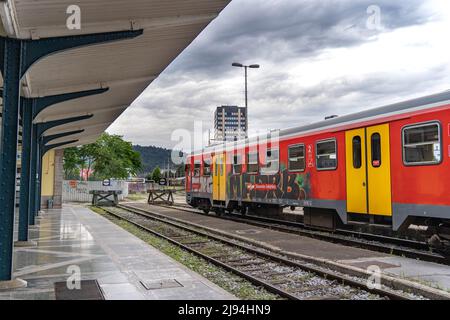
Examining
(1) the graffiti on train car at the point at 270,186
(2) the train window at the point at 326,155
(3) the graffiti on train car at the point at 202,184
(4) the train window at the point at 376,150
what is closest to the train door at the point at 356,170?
(4) the train window at the point at 376,150

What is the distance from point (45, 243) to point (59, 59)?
4815mm

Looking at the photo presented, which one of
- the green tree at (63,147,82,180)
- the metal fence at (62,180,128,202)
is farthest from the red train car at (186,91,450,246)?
the green tree at (63,147,82,180)

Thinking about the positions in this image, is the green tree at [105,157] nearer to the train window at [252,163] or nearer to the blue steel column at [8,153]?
the train window at [252,163]

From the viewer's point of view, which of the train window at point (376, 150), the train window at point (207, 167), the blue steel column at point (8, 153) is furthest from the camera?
the train window at point (207, 167)

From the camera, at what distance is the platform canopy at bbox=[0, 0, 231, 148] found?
7.05 metres

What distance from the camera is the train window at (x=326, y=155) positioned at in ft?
39.5

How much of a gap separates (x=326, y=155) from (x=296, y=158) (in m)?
1.59

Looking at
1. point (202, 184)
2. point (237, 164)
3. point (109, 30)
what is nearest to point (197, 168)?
point (202, 184)

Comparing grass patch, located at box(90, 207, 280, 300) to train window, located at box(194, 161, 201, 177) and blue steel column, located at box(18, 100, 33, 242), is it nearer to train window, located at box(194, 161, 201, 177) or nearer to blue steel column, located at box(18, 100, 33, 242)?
blue steel column, located at box(18, 100, 33, 242)

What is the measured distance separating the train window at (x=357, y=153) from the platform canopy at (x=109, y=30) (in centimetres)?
477

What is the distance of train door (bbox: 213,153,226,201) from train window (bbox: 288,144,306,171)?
5.74m

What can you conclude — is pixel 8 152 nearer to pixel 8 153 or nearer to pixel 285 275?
pixel 8 153
